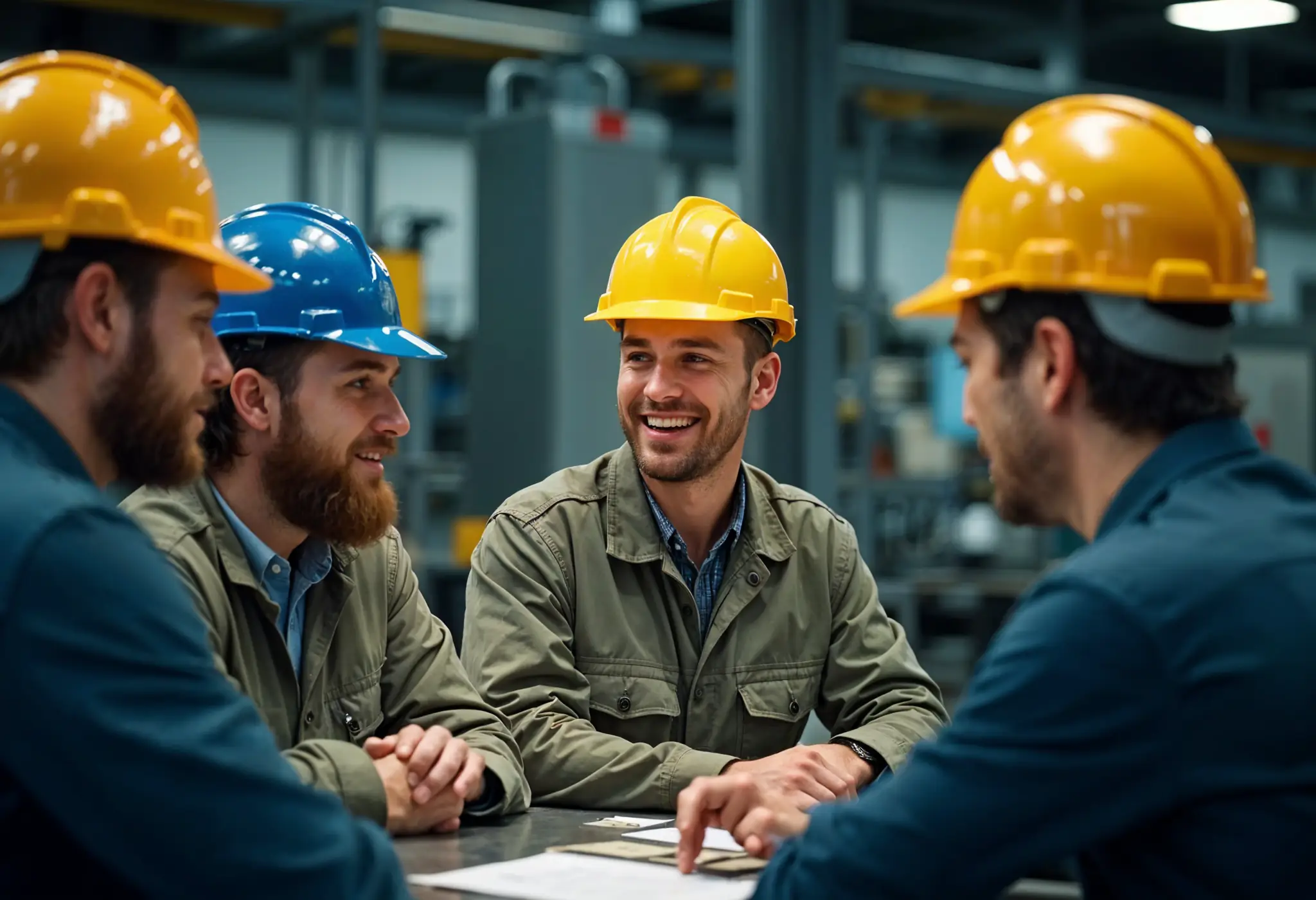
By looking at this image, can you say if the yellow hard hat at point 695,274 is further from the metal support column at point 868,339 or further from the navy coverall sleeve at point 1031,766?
the metal support column at point 868,339

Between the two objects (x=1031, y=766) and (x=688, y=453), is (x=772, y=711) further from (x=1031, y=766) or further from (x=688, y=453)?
(x=1031, y=766)

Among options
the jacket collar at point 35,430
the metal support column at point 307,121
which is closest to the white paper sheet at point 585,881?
the jacket collar at point 35,430

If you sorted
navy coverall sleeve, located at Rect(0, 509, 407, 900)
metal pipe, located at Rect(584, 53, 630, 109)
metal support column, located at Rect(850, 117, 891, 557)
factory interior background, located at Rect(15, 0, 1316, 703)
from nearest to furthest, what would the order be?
navy coverall sleeve, located at Rect(0, 509, 407, 900), factory interior background, located at Rect(15, 0, 1316, 703), metal pipe, located at Rect(584, 53, 630, 109), metal support column, located at Rect(850, 117, 891, 557)

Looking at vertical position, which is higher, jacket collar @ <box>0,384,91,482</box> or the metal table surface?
jacket collar @ <box>0,384,91,482</box>

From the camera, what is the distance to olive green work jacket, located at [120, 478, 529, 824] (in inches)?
77.2

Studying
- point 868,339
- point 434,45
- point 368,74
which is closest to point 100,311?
point 368,74

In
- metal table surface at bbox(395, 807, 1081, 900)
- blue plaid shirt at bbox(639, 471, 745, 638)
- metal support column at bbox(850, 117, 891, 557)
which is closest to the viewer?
metal table surface at bbox(395, 807, 1081, 900)

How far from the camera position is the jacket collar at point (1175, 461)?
1450 millimetres

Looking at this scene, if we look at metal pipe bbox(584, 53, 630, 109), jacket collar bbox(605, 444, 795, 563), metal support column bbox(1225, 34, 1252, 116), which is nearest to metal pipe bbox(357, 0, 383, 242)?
metal pipe bbox(584, 53, 630, 109)

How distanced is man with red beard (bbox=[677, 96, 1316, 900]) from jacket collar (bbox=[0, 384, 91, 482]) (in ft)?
2.47

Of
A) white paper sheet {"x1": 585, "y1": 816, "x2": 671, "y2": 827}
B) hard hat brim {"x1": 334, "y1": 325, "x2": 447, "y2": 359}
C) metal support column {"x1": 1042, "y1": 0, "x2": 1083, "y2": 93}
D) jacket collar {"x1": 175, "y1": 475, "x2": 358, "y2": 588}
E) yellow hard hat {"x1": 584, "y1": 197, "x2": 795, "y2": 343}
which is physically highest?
metal support column {"x1": 1042, "y1": 0, "x2": 1083, "y2": 93}

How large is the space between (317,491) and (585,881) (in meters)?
0.74

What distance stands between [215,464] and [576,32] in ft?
13.6

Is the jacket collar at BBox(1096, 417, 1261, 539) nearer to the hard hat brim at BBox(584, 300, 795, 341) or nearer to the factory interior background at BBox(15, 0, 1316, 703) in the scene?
the factory interior background at BBox(15, 0, 1316, 703)
